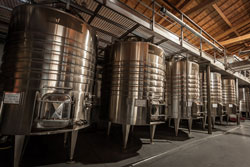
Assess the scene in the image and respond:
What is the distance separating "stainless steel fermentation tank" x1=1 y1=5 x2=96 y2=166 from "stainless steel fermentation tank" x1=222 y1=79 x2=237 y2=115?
26.0 ft

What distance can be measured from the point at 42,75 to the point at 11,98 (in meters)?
0.46

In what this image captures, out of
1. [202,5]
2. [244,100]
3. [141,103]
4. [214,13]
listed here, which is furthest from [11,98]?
[244,100]

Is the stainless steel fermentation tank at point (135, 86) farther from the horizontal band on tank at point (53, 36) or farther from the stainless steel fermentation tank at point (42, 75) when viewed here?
the horizontal band on tank at point (53, 36)

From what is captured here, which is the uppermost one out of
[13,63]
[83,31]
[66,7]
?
[66,7]

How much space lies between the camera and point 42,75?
1643 mm

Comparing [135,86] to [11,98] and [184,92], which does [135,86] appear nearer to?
[11,98]

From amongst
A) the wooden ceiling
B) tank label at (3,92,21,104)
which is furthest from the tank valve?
the wooden ceiling

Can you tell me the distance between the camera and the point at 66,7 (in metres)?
2.09

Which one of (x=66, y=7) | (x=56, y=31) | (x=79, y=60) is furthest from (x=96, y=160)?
(x=66, y=7)

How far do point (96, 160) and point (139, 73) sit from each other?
1.91 metres

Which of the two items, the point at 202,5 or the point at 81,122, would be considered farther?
the point at 202,5

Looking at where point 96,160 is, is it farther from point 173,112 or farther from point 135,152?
point 173,112

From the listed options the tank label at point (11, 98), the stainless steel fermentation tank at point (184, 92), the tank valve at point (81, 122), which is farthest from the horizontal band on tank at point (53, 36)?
the stainless steel fermentation tank at point (184, 92)

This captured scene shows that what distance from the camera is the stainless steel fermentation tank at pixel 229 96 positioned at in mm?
6376
